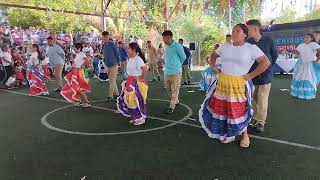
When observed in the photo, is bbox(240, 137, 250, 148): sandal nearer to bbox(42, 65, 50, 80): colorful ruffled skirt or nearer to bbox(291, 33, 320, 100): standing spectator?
bbox(291, 33, 320, 100): standing spectator

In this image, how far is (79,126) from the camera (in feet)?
21.8

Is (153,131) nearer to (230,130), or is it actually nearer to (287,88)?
(230,130)

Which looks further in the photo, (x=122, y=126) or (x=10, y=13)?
(x=10, y=13)

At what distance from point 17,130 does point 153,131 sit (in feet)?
8.42

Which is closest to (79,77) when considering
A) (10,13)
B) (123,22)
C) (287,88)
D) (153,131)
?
(153,131)

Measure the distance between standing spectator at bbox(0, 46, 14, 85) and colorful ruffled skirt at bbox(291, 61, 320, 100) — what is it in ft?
34.1

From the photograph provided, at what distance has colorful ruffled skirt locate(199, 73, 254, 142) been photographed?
484 cm

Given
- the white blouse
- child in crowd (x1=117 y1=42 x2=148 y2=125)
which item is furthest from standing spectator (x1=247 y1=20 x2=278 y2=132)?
child in crowd (x1=117 y1=42 x2=148 y2=125)

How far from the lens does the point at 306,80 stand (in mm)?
9008

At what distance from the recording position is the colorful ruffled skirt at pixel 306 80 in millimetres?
8906

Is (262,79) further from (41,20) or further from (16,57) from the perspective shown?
(41,20)

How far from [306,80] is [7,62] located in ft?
35.2

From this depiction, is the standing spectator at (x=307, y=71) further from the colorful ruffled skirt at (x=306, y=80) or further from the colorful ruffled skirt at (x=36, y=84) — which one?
the colorful ruffled skirt at (x=36, y=84)

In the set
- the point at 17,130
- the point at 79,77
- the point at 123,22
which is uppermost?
the point at 123,22
